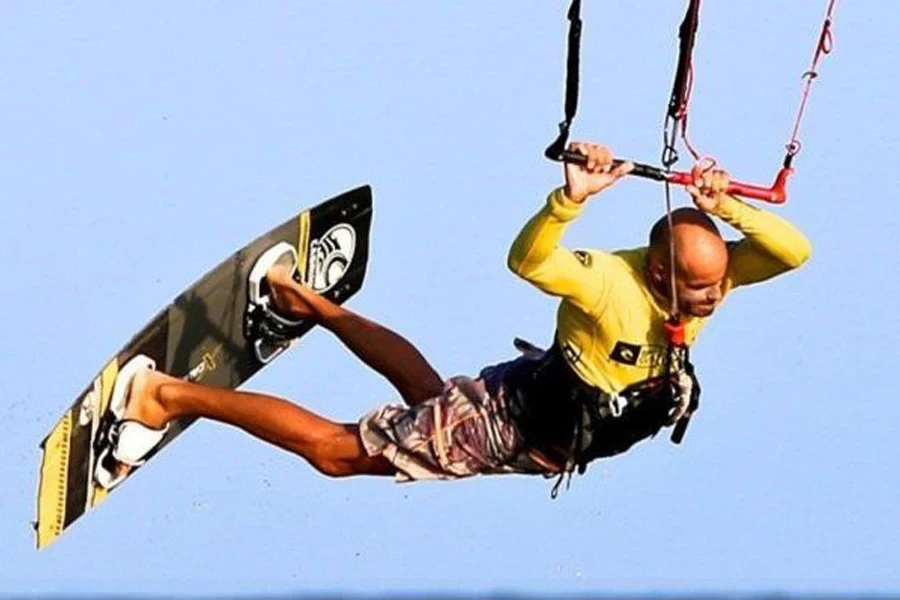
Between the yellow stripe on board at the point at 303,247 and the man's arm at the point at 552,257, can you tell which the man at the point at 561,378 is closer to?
the man's arm at the point at 552,257

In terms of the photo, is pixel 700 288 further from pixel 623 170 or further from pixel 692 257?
pixel 623 170

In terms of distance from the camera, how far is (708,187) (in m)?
7.00

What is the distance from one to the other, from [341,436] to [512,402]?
0.68m

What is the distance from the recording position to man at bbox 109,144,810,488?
7.08m

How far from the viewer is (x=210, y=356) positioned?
30.3 ft

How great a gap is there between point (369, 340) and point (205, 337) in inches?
32.1

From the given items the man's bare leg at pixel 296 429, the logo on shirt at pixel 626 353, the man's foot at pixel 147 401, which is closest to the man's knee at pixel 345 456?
the man's bare leg at pixel 296 429

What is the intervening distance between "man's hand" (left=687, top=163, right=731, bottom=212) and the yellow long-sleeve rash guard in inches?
1.4

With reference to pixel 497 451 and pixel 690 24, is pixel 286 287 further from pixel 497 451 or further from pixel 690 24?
pixel 690 24

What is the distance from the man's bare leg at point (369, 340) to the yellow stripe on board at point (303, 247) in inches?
7.3

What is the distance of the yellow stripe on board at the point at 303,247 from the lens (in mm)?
9523

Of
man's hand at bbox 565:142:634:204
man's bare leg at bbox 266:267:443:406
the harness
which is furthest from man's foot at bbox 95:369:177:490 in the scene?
man's hand at bbox 565:142:634:204

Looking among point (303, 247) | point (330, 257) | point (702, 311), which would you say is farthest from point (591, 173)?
point (330, 257)

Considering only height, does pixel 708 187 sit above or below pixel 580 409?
above
